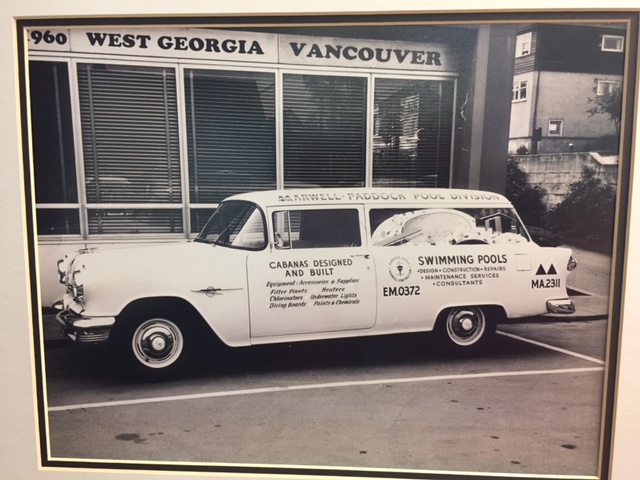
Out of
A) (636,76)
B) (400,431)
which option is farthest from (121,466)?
(636,76)

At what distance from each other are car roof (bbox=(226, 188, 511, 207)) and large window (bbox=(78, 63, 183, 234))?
1.47 ft

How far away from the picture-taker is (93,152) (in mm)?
2594

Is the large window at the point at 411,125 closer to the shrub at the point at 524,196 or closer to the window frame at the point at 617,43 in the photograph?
the shrub at the point at 524,196

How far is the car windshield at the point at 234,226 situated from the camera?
8.71ft

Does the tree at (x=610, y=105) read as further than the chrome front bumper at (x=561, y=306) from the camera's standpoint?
No

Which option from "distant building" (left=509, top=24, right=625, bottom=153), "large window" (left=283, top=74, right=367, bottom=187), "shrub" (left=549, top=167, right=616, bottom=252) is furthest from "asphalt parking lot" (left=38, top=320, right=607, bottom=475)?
"large window" (left=283, top=74, right=367, bottom=187)

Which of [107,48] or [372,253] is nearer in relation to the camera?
[107,48]

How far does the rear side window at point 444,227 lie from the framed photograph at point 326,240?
1 cm

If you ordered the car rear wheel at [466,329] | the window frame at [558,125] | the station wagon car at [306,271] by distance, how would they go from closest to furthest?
the window frame at [558,125], the station wagon car at [306,271], the car rear wheel at [466,329]

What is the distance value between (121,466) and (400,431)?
180 centimetres

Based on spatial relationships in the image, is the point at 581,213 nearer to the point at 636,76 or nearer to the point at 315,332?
the point at 636,76

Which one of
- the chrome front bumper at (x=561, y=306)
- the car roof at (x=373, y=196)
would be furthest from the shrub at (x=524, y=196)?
the chrome front bumper at (x=561, y=306)

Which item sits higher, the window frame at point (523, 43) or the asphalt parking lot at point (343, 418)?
the window frame at point (523, 43)

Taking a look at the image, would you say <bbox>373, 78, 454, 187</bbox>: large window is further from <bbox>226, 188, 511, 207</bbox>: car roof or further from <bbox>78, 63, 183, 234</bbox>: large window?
<bbox>78, 63, 183, 234</bbox>: large window
